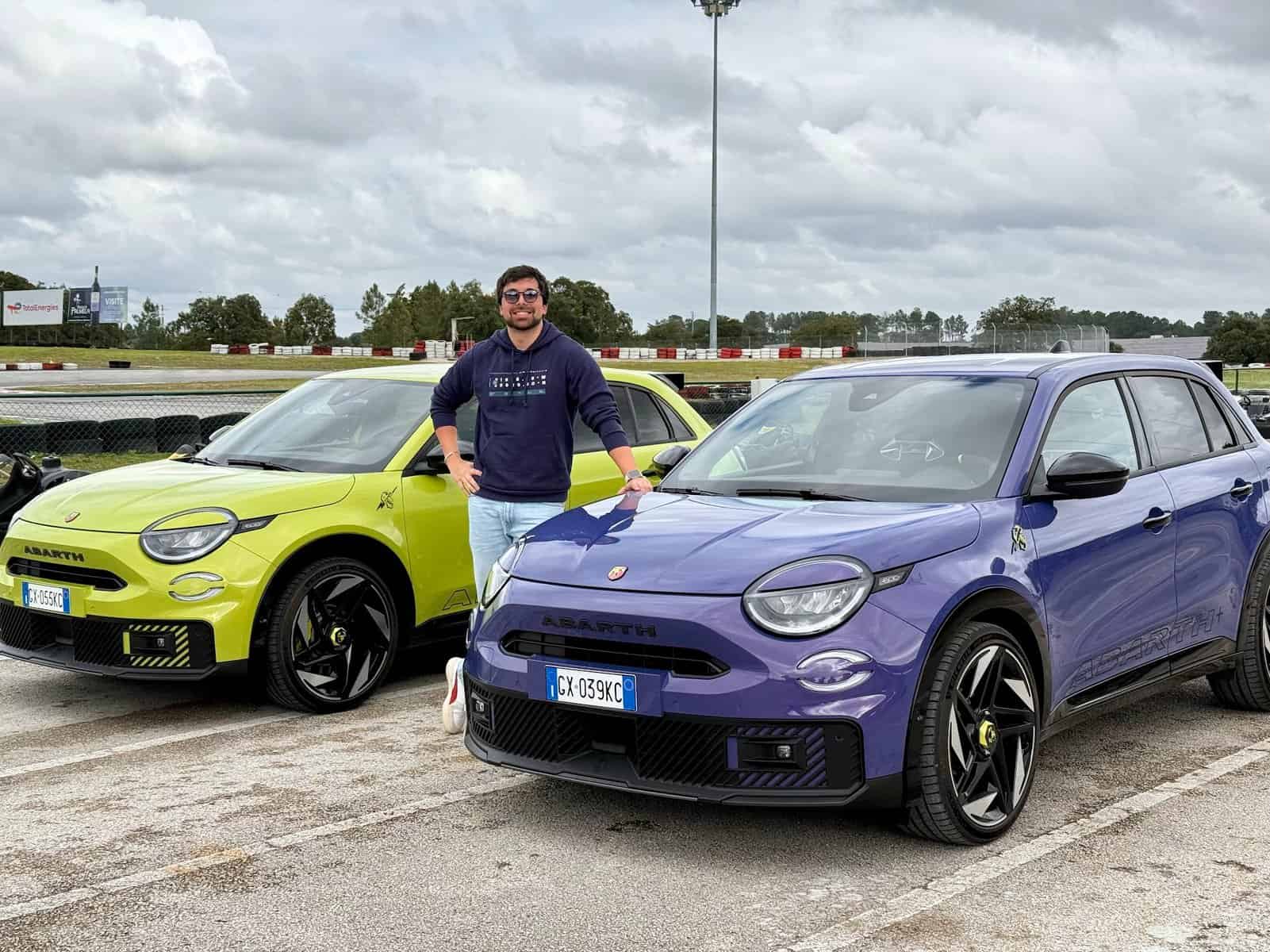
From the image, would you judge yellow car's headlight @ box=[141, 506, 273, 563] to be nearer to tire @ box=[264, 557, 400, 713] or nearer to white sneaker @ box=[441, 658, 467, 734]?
tire @ box=[264, 557, 400, 713]

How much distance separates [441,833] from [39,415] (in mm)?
18906

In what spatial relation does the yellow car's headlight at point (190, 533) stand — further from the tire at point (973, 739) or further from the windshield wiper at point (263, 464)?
the tire at point (973, 739)

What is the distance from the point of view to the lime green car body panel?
6145mm

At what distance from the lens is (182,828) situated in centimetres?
483

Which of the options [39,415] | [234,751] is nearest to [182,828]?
[234,751]

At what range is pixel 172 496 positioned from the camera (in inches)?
255

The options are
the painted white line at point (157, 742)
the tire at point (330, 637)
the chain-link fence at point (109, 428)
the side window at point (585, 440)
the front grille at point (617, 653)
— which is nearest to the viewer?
the front grille at point (617, 653)

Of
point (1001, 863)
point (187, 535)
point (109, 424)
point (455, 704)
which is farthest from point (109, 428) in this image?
point (1001, 863)

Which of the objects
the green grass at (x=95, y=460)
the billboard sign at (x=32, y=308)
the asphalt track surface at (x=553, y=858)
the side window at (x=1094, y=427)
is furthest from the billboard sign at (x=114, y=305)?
the side window at (x=1094, y=427)

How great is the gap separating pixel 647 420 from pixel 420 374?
136 centimetres

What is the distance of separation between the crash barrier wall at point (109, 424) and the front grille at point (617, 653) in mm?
9439

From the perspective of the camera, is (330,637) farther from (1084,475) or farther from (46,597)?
(1084,475)

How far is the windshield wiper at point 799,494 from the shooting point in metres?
5.07

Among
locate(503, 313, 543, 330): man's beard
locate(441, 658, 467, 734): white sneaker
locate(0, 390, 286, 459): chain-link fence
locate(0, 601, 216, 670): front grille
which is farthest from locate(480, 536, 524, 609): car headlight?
locate(0, 390, 286, 459): chain-link fence
